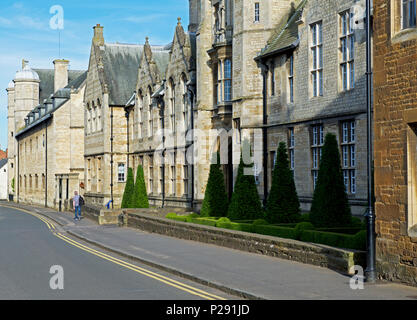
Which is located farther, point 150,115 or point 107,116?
point 107,116

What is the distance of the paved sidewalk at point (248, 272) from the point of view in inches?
491

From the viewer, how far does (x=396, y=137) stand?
45.6ft

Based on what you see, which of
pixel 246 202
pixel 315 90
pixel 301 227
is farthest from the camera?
pixel 315 90

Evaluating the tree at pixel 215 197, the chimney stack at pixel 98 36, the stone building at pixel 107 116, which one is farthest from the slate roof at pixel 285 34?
the chimney stack at pixel 98 36

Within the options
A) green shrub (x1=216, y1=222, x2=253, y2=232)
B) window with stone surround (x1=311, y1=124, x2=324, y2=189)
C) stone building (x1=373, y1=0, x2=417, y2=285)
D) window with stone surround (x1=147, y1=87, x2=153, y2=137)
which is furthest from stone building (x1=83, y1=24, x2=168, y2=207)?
stone building (x1=373, y1=0, x2=417, y2=285)

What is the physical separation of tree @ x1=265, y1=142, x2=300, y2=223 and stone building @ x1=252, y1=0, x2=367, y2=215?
7.44ft

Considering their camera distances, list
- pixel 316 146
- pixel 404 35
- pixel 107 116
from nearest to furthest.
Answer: pixel 404 35 < pixel 316 146 < pixel 107 116

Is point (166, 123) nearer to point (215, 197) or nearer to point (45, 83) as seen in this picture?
point (215, 197)

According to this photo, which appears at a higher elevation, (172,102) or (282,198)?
(172,102)

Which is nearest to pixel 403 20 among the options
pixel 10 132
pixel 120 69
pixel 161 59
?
pixel 161 59

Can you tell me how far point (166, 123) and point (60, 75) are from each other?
32.6 meters

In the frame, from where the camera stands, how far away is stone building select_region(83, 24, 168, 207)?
50.3 metres

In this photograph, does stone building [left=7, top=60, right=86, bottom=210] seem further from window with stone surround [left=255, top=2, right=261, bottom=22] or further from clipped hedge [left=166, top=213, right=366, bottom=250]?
clipped hedge [left=166, top=213, right=366, bottom=250]
